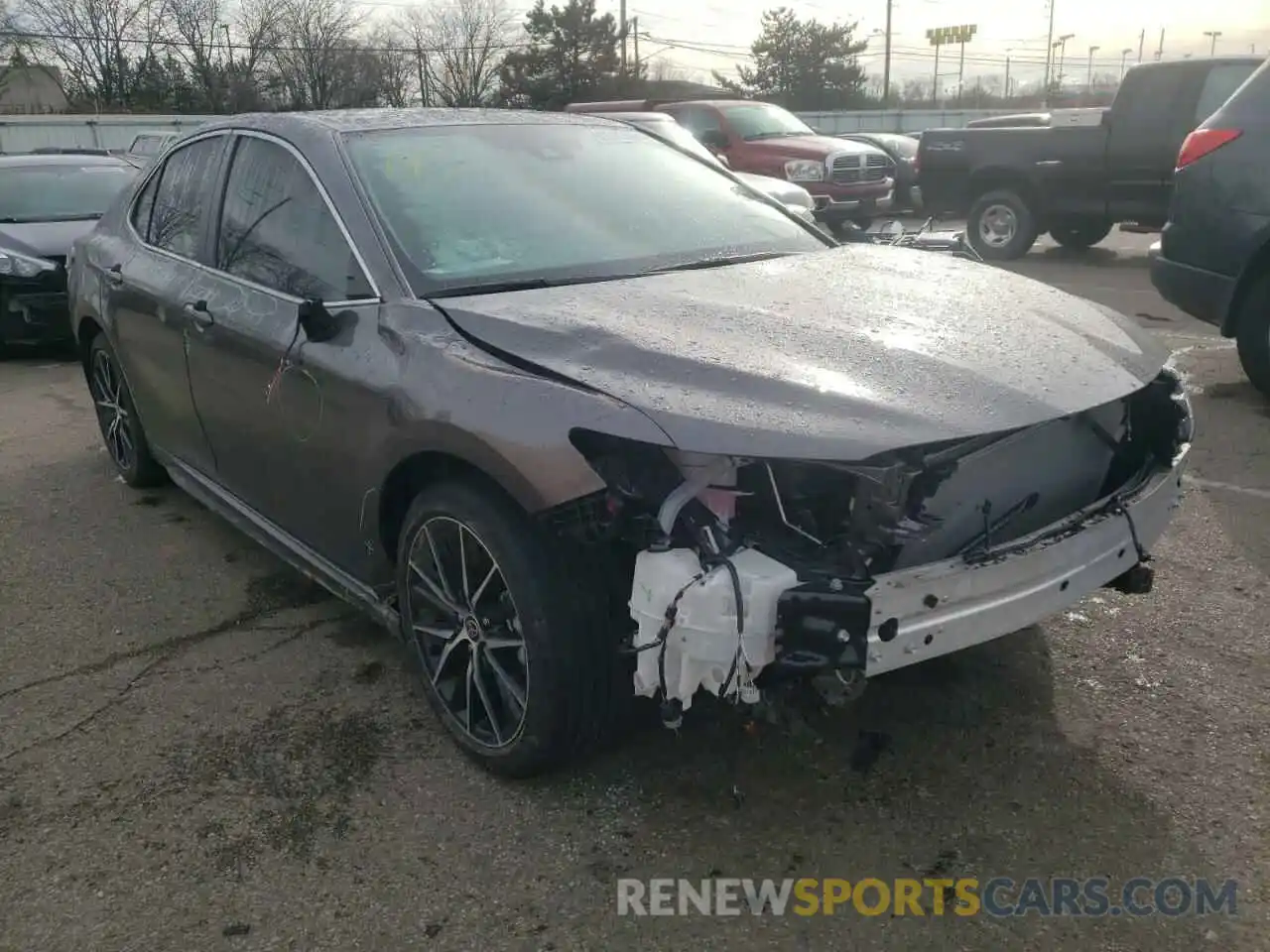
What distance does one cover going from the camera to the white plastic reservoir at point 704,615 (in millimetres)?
2297

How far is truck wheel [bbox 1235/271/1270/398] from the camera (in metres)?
5.82

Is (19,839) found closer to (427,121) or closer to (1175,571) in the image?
(427,121)

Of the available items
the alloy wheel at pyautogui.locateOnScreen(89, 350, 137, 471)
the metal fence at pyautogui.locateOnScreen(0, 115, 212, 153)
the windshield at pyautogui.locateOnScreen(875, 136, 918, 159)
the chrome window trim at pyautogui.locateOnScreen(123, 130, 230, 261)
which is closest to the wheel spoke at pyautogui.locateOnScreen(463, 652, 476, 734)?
the chrome window trim at pyautogui.locateOnScreen(123, 130, 230, 261)

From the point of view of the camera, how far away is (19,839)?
278 cm

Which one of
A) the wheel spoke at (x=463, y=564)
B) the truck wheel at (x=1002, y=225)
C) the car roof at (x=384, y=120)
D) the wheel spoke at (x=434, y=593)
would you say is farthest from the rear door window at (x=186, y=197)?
the truck wheel at (x=1002, y=225)

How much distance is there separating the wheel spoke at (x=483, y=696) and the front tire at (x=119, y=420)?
9.42 ft

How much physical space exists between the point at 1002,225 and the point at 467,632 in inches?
442

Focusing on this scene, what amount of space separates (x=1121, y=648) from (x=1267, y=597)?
2.32ft

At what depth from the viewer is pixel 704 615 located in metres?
2.31

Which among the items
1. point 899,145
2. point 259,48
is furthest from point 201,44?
point 899,145

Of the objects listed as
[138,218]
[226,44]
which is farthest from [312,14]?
[138,218]

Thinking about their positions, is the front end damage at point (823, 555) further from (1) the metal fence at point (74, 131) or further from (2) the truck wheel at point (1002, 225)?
(1) the metal fence at point (74, 131)

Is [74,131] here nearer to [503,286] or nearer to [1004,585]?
[503,286]

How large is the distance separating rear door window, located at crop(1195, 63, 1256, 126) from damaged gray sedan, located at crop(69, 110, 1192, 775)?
9.07 metres
